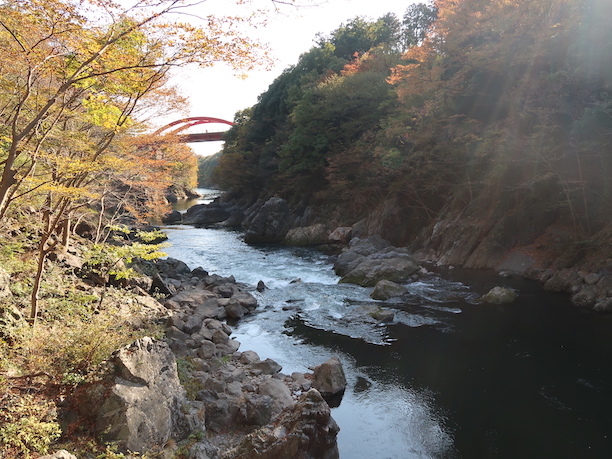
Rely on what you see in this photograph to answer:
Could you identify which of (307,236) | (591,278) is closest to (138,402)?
(591,278)

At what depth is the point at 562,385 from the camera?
22.9 ft

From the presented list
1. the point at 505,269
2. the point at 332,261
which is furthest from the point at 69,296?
the point at 505,269

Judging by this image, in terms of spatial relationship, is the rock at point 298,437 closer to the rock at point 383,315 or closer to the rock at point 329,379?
the rock at point 329,379

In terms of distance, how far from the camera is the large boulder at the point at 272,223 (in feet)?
89.4

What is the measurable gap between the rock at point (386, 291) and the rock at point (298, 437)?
7.18 metres

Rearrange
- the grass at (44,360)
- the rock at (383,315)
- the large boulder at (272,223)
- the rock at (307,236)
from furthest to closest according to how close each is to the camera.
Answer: the large boulder at (272,223), the rock at (307,236), the rock at (383,315), the grass at (44,360)

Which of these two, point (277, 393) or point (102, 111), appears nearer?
Answer: point (102, 111)

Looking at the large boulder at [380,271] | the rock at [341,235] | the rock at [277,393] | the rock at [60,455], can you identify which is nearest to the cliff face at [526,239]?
the large boulder at [380,271]

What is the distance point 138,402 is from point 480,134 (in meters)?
14.3

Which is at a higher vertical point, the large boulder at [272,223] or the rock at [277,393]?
the large boulder at [272,223]

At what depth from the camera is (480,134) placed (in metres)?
14.8

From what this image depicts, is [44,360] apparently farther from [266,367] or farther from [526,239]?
[526,239]

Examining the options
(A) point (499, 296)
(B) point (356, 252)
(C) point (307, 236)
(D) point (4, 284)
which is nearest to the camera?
(D) point (4, 284)

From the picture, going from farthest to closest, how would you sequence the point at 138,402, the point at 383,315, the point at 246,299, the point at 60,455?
the point at 246,299 → the point at 383,315 → the point at 138,402 → the point at 60,455
